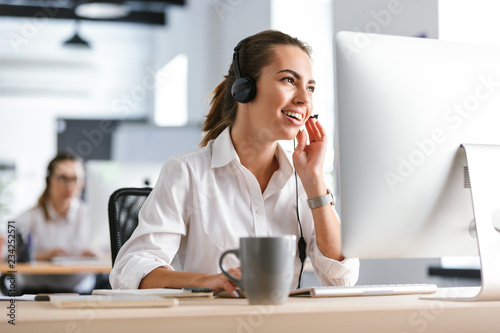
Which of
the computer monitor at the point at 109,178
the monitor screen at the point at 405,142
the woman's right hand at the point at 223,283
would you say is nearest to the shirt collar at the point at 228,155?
the woman's right hand at the point at 223,283

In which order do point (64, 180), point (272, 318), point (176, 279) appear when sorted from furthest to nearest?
point (64, 180)
point (176, 279)
point (272, 318)

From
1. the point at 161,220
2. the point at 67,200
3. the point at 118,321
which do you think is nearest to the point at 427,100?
the point at 118,321

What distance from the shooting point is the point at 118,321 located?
709mm

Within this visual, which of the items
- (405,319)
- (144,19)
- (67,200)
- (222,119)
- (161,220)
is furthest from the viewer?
(144,19)

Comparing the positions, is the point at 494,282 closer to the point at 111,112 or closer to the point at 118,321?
the point at 118,321

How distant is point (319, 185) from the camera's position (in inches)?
58.8

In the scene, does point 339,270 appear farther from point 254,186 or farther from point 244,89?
point 244,89

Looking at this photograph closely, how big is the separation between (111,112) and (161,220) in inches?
318

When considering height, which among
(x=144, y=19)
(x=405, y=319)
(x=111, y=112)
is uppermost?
(x=144, y=19)

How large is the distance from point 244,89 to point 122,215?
1.60 feet

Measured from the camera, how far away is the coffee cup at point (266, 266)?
2.88ft

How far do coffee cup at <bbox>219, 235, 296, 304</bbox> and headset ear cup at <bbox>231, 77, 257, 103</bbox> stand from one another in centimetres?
82

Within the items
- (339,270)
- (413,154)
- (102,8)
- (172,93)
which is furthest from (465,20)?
(172,93)

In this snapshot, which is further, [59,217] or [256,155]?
[59,217]
